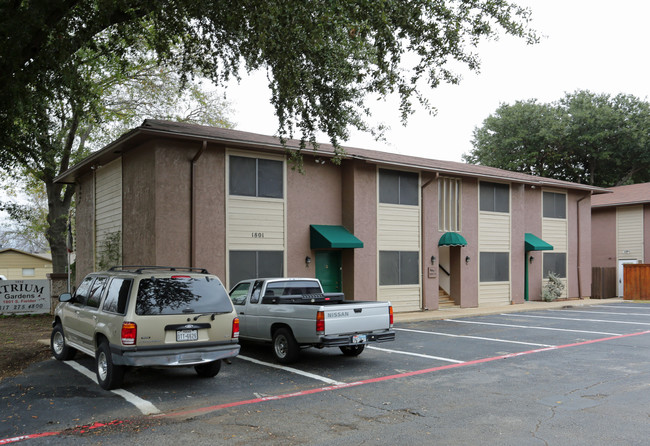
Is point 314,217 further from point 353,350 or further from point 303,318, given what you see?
point 303,318

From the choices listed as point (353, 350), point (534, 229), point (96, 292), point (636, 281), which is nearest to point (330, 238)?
point (353, 350)

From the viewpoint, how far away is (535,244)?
2355 cm

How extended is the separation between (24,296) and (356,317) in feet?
48.5

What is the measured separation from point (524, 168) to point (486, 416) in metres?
40.5

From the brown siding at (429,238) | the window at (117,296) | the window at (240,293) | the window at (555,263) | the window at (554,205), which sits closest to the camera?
the window at (117,296)

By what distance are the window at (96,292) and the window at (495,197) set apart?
16994 mm

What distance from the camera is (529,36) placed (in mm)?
9867

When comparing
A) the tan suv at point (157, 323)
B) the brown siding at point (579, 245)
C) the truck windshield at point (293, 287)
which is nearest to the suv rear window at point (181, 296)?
the tan suv at point (157, 323)

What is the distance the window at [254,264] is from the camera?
1577cm

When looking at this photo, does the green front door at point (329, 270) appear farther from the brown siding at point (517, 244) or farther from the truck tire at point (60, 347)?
the brown siding at point (517, 244)

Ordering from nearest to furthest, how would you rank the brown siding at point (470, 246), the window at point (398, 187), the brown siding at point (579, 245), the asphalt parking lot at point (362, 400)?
the asphalt parking lot at point (362, 400), the window at point (398, 187), the brown siding at point (470, 246), the brown siding at point (579, 245)

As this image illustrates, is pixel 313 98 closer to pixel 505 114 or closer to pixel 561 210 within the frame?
pixel 561 210

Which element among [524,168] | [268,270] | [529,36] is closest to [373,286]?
[268,270]

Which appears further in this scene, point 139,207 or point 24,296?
point 24,296
